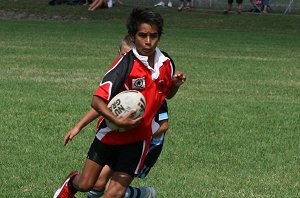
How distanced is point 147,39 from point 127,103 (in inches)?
23.6

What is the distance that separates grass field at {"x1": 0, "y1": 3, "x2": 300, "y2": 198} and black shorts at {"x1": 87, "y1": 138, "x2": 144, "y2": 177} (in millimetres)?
1132

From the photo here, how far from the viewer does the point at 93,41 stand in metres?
27.7

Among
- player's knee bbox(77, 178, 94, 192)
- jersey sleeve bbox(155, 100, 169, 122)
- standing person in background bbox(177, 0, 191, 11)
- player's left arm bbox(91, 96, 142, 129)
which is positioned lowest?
standing person in background bbox(177, 0, 191, 11)

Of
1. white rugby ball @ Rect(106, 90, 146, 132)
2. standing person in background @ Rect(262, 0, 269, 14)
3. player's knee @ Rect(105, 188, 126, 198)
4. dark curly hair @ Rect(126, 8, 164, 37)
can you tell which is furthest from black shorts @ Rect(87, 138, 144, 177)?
standing person in background @ Rect(262, 0, 269, 14)

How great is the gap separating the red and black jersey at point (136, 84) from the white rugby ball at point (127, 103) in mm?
118

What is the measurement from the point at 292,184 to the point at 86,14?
1368 inches

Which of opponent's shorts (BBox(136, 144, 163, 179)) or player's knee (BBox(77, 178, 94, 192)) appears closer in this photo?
player's knee (BBox(77, 178, 94, 192))

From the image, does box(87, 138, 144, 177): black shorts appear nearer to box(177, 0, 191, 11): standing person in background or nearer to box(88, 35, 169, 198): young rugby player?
box(88, 35, 169, 198): young rugby player

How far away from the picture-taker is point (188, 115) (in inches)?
499

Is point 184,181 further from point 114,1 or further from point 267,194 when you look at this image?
point 114,1

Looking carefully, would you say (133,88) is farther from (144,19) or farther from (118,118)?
(144,19)

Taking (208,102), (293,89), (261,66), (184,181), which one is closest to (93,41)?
(261,66)

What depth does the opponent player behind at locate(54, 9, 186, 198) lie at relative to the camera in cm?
641

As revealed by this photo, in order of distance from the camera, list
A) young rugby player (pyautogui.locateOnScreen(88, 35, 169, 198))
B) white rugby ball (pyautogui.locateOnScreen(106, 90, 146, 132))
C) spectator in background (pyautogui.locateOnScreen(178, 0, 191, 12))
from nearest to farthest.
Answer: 1. white rugby ball (pyautogui.locateOnScreen(106, 90, 146, 132))
2. young rugby player (pyautogui.locateOnScreen(88, 35, 169, 198))
3. spectator in background (pyautogui.locateOnScreen(178, 0, 191, 12))
